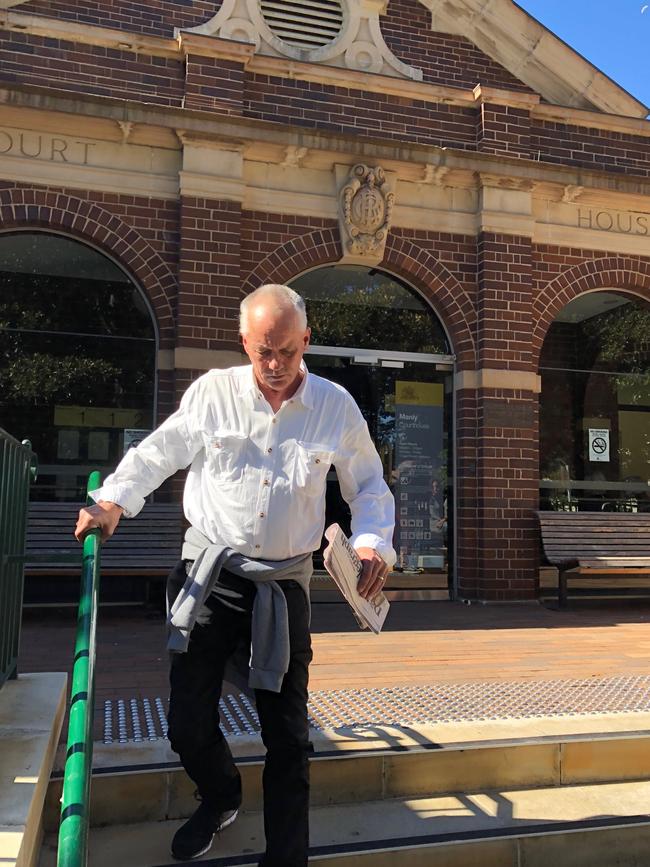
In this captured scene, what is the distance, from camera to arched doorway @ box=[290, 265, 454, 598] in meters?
8.55

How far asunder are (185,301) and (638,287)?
17.4 ft

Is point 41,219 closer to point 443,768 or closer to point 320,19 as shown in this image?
point 320,19

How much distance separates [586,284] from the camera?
A: 29.7 feet

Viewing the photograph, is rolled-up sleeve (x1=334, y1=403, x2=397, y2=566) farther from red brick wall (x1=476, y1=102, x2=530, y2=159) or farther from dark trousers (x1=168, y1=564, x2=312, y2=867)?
red brick wall (x1=476, y1=102, x2=530, y2=159)

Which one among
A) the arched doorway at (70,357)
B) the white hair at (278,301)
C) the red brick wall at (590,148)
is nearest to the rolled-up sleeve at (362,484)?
the white hair at (278,301)

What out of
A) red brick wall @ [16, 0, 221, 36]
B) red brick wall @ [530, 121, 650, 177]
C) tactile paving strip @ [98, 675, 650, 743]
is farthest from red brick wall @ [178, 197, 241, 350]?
tactile paving strip @ [98, 675, 650, 743]

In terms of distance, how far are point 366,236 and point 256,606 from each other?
20.7ft

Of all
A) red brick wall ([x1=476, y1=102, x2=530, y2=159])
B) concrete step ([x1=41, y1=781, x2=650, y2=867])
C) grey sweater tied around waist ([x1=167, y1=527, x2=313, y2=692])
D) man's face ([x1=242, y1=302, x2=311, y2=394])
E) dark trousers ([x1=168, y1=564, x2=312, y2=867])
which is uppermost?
red brick wall ([x1=476, y1=102, x2=530, y2=159])

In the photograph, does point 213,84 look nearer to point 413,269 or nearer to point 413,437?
point 413,269

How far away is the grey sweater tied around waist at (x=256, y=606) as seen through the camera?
245 centimetres

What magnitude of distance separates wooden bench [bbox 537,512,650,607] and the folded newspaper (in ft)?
18.9

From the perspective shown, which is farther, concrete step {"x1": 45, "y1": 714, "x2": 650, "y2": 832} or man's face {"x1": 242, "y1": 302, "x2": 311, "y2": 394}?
concrete step {"x1": 45, "y1": 714, "x2": 650, "y2": 832}

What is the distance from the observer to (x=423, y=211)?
8.53 metres

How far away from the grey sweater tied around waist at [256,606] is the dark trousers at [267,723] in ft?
0.24
